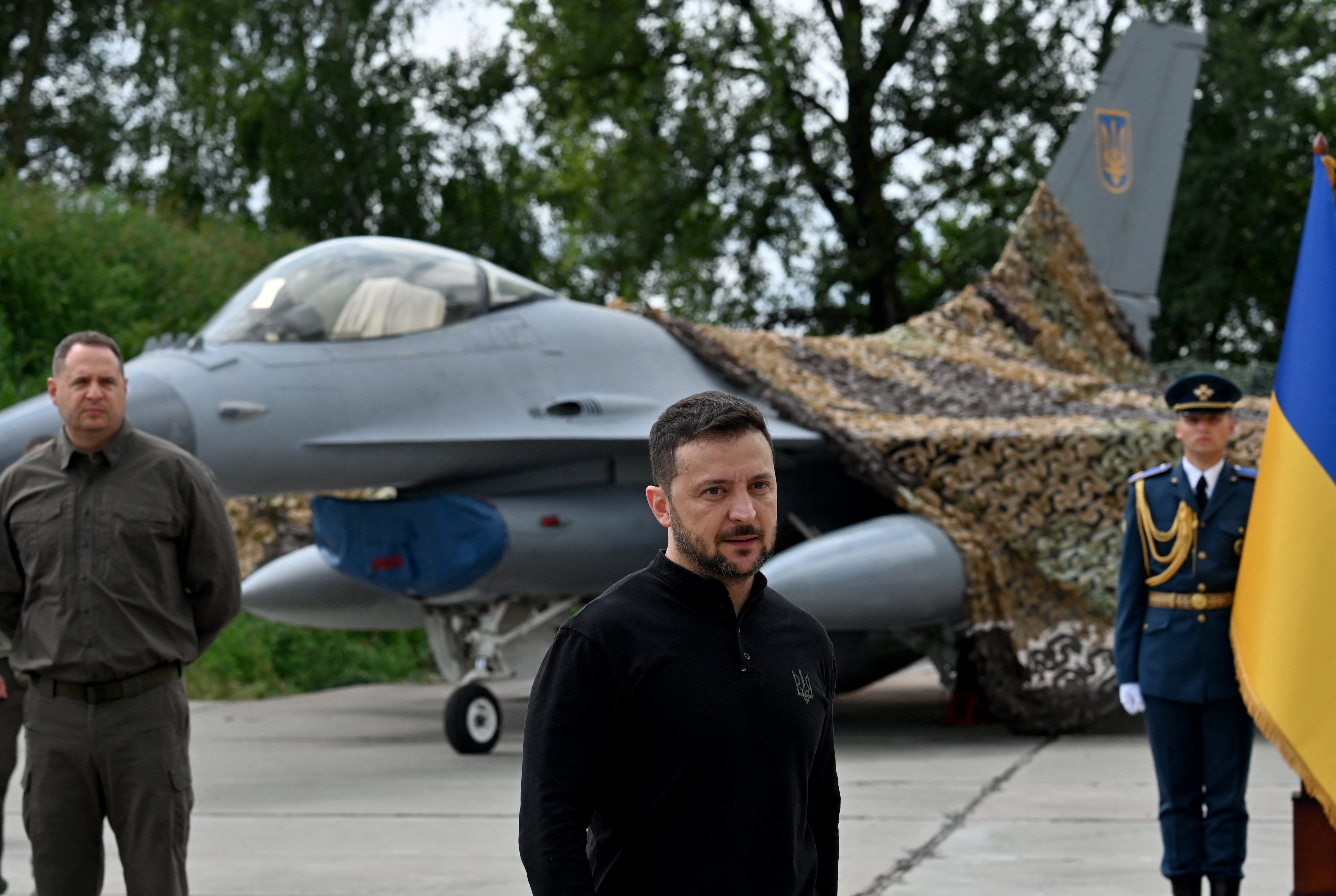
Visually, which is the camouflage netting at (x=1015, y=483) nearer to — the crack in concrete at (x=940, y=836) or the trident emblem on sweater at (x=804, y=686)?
the crack in concrete at (x=940, y=836)

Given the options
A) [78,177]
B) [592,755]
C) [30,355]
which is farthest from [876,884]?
[78,177]

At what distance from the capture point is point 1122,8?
74.3 feet

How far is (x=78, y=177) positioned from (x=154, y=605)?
23318mm

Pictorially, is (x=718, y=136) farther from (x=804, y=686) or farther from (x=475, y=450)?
(x=804, y=686)

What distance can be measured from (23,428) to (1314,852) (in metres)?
5.10

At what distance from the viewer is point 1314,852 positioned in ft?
13.3

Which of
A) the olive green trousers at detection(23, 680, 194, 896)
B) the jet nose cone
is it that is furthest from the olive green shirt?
the jet nose cone

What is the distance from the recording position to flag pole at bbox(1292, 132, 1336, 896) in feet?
13.2

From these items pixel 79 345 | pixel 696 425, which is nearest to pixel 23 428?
pixel 79 345

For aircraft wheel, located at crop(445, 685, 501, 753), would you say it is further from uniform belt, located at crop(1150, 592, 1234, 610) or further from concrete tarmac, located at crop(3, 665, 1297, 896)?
uniform belt, located at crop(1150, 592, 1234, 610)

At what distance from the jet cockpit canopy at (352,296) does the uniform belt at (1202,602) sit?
15.0ft

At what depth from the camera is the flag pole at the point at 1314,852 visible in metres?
4.03

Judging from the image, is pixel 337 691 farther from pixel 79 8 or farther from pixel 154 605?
pixel 79 8

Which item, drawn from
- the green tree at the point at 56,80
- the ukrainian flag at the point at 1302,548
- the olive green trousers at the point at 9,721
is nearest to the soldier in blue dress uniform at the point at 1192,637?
the ukrainian flag at the point at 1302,548
